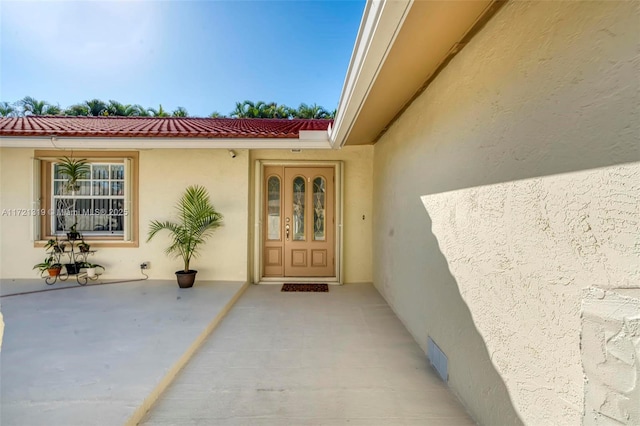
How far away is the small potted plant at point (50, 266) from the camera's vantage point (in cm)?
576

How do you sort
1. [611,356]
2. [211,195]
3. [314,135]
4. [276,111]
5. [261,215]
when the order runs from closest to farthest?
1. [611,356]
2. [314,135]
3. [211,195]
4. [261,215]
5. [276,111]

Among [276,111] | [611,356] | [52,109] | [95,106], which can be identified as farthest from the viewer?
[52,109]

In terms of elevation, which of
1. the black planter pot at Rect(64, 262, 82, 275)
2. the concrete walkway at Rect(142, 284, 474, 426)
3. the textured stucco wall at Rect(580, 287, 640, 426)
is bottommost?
the concrete walkway at Rect(142, 284, 474, 426)

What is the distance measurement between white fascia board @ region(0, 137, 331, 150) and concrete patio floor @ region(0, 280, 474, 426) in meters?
2.95

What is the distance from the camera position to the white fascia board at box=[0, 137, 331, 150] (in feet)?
17.0

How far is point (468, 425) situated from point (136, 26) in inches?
402

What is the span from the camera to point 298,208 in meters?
6.46

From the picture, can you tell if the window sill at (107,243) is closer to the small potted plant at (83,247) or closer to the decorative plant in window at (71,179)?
the small potted plant at (83,247)

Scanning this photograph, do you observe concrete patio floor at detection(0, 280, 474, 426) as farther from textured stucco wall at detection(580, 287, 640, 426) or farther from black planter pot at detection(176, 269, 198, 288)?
textured stucco wall at detection(580, 287, 640, 426)

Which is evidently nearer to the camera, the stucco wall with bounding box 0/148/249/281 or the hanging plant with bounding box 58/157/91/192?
the hanging plant with bounding box 58/157/91/192

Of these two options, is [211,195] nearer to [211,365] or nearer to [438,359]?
[211,365]

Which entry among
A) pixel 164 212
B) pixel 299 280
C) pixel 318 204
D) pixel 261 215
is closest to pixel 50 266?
pixel 164 212

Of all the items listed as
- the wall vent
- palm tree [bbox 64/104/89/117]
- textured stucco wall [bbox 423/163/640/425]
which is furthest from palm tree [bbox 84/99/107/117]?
textured stucco wall [bbox 423/163/640/425]

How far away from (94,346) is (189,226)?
9.77 ft
